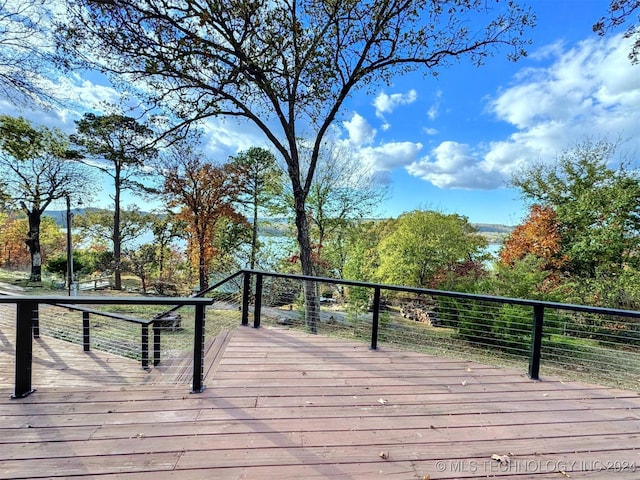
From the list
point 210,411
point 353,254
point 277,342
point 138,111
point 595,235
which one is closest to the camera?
point 210,411

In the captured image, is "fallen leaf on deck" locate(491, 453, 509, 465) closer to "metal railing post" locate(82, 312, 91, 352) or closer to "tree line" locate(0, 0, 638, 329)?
Result: "tree line" locate(0, 0, 638, 329)

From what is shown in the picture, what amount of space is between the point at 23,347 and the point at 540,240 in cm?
1472

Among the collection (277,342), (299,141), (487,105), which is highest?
(487,105)

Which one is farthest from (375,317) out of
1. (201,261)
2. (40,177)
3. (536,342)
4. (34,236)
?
(34,236)

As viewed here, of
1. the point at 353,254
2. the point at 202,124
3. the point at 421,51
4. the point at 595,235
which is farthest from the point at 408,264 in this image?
the point at 202,124

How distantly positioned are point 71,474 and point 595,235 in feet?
46.7

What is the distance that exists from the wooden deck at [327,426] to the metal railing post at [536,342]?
14 cm

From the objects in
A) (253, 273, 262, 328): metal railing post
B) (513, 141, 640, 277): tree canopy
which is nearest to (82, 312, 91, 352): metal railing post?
(253, 273, 262, 328): metal railing post

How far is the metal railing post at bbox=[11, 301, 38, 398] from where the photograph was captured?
2246 mm

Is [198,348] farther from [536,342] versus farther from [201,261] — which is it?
[201,261]

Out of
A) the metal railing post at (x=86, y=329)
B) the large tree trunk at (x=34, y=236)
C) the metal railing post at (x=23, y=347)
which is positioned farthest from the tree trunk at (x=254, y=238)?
the metal railing post at (x=23, y=347)

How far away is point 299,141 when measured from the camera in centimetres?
1098

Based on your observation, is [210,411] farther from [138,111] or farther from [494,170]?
[494,170]

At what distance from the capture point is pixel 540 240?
12070 millimetres
